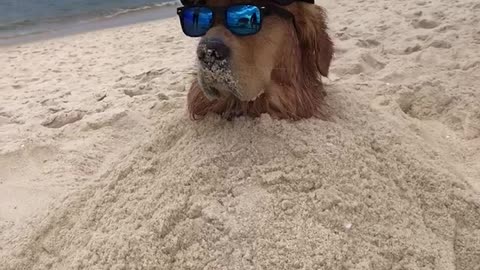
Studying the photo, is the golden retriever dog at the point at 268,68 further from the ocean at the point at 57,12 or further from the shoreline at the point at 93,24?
the ocean at the point at 57,12

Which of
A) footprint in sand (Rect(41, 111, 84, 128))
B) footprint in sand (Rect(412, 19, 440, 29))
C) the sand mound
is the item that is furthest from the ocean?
the sand mound

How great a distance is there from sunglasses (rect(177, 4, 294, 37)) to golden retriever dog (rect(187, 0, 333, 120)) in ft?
0.07

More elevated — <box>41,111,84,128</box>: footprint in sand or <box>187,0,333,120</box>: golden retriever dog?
<box>187,0,333,120</box>: golden retriever dog

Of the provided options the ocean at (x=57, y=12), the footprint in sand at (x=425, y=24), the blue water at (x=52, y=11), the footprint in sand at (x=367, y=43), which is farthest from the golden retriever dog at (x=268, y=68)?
the blue water at (x=52, y=11)

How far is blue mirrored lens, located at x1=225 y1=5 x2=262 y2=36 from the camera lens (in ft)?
5.87

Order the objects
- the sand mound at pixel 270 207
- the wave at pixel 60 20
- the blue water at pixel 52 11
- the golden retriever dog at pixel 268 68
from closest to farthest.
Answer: the sand mound at pixel 270 207 < the golden retriever dog at pixel 268 68 < the wave at pixel 60 20 < the blue water at pixel 52 11

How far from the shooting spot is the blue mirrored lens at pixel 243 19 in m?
1.79

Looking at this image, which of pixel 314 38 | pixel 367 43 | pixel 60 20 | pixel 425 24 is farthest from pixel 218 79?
pixel 60 20

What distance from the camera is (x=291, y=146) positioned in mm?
1904

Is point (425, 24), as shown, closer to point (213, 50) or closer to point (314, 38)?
point (314, 38)

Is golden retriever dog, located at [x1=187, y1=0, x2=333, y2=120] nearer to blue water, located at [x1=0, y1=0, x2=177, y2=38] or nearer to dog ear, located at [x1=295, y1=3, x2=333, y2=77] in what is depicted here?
dog ear, located at [x1=295, y1=3, x2=333, y2=77]

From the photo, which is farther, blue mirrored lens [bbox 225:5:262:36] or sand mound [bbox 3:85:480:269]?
blue mirrored lens [bbox 225:5:262:36]

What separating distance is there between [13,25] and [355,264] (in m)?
7.45

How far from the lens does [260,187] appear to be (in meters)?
1.79
